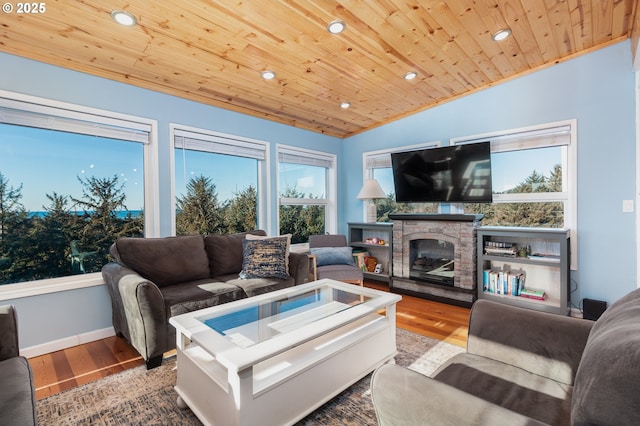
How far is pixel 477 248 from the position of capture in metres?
3.50

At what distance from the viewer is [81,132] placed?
8.82 feet

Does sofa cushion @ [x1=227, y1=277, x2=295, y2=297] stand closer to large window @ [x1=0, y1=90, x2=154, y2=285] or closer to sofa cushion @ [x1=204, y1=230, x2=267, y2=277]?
sofa cushion @ [x1=204, y1=230, x2=267, y2=277]

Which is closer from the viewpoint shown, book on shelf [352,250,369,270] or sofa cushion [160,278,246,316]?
sofa cushion [160,278,246,316]

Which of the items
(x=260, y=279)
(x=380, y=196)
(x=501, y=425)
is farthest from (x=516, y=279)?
(x=501, y=425)

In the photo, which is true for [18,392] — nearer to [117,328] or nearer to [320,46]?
[117,328]

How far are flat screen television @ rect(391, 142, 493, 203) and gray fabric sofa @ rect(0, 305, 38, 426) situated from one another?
154 inches

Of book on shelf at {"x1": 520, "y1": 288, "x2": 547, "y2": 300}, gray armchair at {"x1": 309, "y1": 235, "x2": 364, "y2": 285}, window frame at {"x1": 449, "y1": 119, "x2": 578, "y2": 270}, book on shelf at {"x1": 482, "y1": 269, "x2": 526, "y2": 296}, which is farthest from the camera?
gray armchair at {"x1": 309, "y1": 235, "x2": 364, "y2": 285}

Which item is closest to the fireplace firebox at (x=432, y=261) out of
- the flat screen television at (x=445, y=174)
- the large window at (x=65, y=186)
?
the flat screen television at (x=445, y=174)

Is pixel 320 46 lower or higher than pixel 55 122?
higher

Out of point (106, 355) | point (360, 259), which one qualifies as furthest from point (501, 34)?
point (106, 355)

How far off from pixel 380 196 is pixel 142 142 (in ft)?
9.71

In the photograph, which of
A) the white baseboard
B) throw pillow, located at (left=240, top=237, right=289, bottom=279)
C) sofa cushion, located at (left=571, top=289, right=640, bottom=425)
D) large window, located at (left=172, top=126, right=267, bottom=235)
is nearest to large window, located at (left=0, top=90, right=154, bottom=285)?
large window, located at (left=172, top=126, right=267, bottom=235)

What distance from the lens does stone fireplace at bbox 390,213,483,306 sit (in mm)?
3488

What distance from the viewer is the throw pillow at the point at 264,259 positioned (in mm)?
3013
